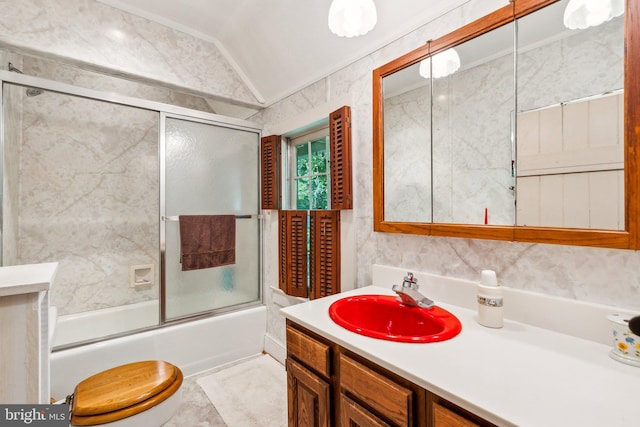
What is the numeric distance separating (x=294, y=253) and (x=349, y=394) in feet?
3.79

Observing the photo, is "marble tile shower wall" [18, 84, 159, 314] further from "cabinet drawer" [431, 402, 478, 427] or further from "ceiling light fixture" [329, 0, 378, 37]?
"cabinet drawer" [431, 402, 478, 427]

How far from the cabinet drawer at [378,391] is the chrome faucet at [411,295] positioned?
382 mm

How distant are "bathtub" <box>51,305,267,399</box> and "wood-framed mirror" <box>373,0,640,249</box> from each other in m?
1.54

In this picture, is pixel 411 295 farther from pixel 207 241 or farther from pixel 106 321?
pixel 106 321

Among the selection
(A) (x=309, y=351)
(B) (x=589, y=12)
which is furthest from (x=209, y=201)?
(B) (x=589, y=12)

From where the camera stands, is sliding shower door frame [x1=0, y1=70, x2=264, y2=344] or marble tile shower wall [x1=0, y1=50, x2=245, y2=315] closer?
sliding shower door frame [x1=0, y1=70, x2=264, y2=344]

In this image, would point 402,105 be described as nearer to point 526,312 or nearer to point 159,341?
point 526,312

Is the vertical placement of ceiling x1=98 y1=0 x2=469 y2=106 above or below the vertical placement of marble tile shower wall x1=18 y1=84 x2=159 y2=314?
above

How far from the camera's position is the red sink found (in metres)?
1.05

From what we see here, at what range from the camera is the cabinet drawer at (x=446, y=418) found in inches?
24.7

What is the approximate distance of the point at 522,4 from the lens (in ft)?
3.18

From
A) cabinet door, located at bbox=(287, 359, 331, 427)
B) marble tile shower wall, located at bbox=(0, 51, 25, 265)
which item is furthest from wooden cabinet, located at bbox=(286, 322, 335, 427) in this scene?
marble tile shower wall, located at bbox=(0, 51, 25, 265)

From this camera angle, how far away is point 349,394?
0.92 meters

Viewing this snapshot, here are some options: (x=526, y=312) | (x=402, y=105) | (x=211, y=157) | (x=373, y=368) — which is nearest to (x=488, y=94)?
(x=402, y=105)
